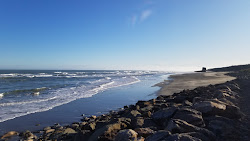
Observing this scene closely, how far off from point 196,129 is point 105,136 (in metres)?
2.12

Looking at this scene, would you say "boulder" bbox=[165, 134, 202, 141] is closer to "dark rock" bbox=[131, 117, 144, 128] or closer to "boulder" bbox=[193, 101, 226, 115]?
"dark rock" bbox=[131, 117, 144, 128]

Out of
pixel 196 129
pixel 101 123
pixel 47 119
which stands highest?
pixel 196 129

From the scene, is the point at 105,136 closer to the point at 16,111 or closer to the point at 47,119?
the point at 47,119

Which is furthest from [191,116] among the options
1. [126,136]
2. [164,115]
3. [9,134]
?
[9,134]

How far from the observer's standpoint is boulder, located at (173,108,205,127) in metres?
4.50

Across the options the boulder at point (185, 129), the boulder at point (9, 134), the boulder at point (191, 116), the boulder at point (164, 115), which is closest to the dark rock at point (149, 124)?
the boulder at point (164, 115)

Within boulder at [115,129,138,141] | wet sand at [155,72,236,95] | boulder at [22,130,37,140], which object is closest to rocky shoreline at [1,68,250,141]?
boulder at [115,129,138,141]

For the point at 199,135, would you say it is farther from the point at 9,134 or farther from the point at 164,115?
the point at 9,134

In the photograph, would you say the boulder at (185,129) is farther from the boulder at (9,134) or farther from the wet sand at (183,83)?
the wet sand at (183,83)

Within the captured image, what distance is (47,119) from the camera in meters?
9.16

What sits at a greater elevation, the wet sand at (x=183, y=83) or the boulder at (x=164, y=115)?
the boulder at (x=164, y=115)

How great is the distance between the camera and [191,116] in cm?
464

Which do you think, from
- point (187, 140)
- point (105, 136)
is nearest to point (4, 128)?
point (105, 136)

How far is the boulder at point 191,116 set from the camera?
450 centimetres
